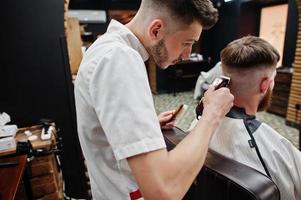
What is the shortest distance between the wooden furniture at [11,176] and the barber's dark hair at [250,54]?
1.25 meters

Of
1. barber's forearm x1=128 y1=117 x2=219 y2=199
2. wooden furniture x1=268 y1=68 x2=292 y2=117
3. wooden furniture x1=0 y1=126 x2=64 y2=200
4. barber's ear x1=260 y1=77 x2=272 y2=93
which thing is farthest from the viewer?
wooden furniture x1=268 y1=68 x2=292 y2=117

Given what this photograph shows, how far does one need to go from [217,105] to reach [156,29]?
30 centimetres

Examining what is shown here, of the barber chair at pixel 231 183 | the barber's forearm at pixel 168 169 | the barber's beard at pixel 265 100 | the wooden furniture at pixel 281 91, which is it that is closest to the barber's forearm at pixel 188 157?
the barber's forearm at pixel 168 169

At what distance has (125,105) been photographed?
1.78 ft

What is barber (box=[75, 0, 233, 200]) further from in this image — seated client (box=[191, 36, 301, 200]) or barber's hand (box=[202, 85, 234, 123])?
seated client (box=[191, 36, 301, 200])

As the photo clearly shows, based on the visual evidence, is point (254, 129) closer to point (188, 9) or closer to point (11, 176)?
point (188, 9)

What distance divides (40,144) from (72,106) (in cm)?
46

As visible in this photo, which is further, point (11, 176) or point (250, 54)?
point (11, 176)

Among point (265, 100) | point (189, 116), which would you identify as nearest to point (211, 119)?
point (265, 100)

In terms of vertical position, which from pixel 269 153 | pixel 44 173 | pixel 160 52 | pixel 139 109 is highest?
pixel 160 52

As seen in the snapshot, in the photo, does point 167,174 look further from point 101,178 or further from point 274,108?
point 274,108

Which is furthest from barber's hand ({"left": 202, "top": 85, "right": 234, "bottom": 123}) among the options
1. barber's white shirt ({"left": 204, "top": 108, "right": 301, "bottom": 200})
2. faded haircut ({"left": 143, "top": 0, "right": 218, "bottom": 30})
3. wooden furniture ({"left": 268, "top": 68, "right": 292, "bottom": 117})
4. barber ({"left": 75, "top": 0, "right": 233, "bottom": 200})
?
wooden furniture ({"left": 268, "top": 68, "right": 292, "bottom": 117})

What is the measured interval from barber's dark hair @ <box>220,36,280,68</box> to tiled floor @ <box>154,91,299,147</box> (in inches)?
108

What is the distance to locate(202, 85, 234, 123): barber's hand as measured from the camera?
0.68 m
